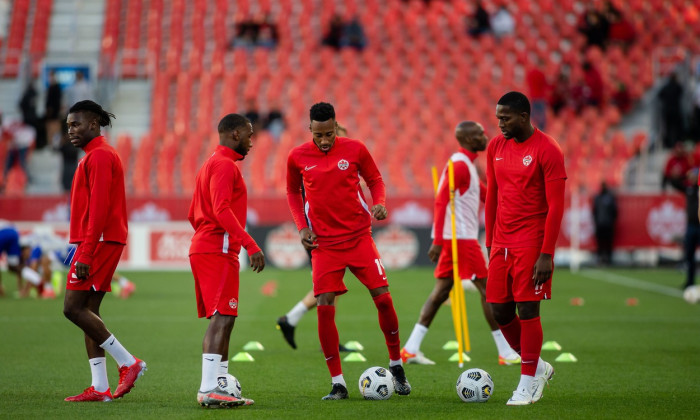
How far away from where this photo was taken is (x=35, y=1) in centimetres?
3522

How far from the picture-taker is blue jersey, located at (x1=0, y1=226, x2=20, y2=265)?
53.4ft

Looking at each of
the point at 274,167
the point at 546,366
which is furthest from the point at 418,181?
the point at 546,366

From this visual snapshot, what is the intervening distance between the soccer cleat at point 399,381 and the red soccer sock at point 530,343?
1.05 m

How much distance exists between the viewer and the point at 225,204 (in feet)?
24.0

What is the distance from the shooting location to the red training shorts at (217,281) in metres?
7.34

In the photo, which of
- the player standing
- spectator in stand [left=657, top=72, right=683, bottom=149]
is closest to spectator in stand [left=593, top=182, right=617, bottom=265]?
spectator in stand [left=657, top=72, right=683, bottom=149]

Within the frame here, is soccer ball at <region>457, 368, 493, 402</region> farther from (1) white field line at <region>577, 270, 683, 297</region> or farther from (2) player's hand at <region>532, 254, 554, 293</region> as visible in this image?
(1) white field line at <region>577, 270, 683, 297</region>

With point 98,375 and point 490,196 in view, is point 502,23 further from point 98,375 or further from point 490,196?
point 98,375

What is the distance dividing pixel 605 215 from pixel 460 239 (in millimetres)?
14947

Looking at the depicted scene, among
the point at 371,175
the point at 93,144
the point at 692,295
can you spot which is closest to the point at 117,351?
the point at 93,144

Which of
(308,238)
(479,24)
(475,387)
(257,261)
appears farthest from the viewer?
(479,24)

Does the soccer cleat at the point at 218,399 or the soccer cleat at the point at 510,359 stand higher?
the soccer cleat at the point at 218,399

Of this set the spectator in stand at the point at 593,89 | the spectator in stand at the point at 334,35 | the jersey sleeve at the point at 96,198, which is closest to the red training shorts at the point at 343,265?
the jersey sleeve at the point at 96,198

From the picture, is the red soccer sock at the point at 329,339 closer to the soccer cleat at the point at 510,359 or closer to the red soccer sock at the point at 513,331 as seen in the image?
the red soccer sock at the point at 513,331
